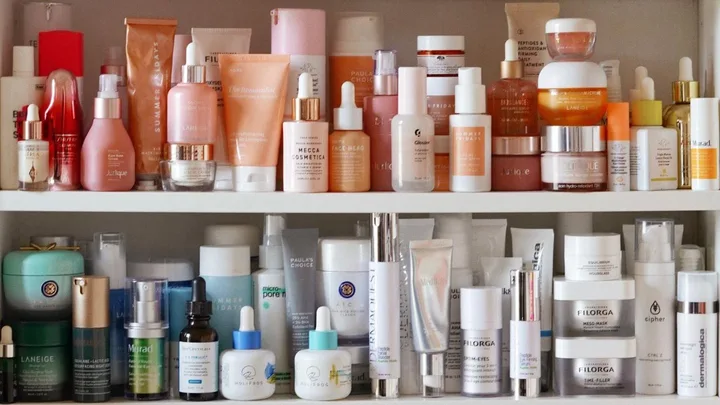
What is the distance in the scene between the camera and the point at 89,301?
1027mm

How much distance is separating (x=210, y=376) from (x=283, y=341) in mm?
90

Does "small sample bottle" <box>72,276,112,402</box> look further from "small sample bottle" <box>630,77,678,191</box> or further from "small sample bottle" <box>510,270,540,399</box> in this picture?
"small sample bottle" <box>630,77,678,191</box>

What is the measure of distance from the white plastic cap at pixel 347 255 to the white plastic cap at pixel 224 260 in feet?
0.28

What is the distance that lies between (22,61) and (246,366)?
38 cm

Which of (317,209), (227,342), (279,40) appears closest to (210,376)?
(227,342)

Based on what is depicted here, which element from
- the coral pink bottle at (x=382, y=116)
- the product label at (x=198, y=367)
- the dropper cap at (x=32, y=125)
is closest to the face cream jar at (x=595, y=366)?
the coral pink bottle at (x=382, y=116)

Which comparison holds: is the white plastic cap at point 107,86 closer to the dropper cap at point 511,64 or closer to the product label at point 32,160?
the product label at point 32,160

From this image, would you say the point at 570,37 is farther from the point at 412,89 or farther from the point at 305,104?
the point at 305,104

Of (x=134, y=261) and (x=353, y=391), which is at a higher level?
(x=134, y=261)

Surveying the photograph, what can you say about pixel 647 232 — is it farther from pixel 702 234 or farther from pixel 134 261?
pixel 134 261

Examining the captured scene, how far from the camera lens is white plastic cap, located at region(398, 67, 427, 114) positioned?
1027 mm

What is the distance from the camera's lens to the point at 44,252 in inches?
41.5

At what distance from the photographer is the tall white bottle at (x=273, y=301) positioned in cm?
108

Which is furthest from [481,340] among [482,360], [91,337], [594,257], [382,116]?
[91,337]
